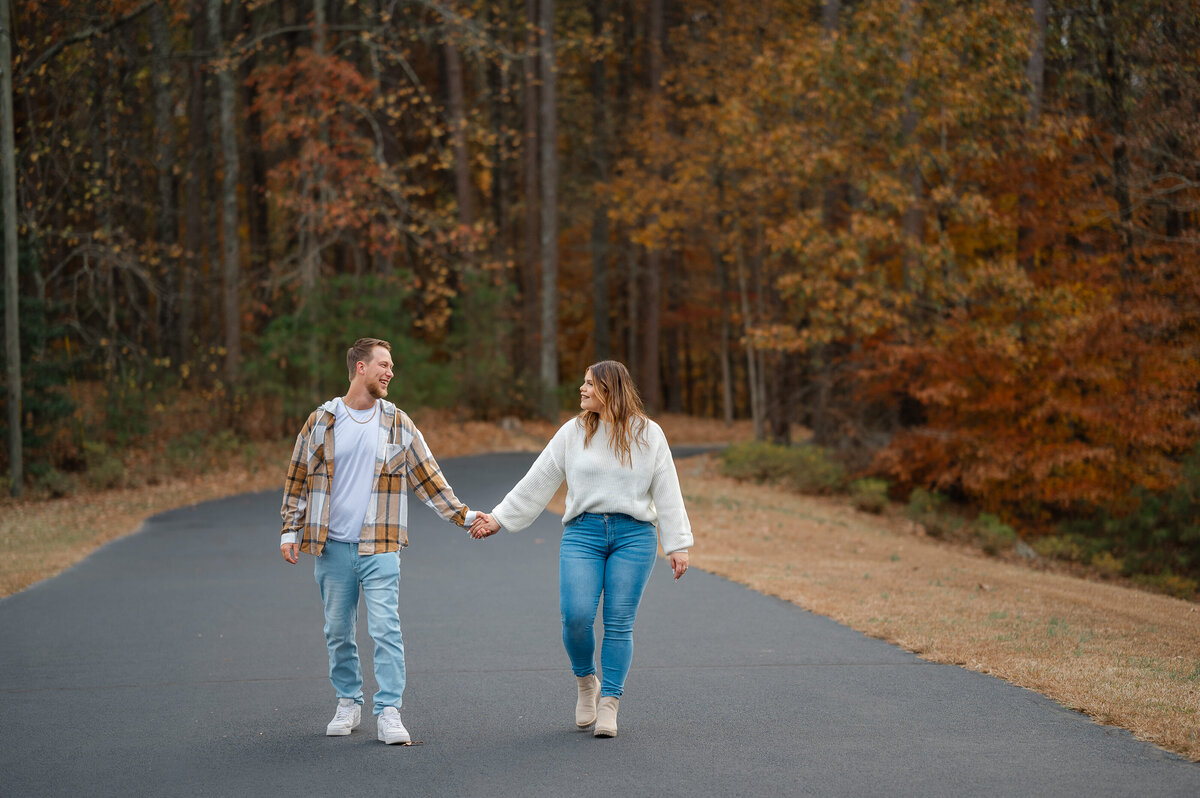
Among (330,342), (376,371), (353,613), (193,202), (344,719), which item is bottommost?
(344,719)

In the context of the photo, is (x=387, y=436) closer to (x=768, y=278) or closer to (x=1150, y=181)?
(x=1150, y=181)

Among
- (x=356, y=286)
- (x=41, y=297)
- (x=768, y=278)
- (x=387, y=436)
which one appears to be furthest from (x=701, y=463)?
(x=387, y=436)

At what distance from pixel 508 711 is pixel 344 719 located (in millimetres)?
999

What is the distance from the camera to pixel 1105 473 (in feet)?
60.2

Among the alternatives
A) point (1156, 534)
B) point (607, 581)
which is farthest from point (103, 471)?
point (1156, 534)

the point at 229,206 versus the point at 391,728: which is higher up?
the point at 229,206

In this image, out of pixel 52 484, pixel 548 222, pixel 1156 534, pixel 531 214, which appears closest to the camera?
pixel 1156 534

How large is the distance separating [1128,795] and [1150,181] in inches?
568

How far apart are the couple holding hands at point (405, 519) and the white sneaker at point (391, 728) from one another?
39mm

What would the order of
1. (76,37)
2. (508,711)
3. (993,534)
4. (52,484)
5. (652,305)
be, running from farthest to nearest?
(652,305) < (76,37) < (52,484) < (993,534) < (508,711)

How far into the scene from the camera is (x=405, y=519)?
6.10 m

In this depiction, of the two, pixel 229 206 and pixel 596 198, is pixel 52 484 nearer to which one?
pixel 229 206

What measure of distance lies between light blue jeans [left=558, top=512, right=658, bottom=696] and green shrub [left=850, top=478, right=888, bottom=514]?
15248 millimetres

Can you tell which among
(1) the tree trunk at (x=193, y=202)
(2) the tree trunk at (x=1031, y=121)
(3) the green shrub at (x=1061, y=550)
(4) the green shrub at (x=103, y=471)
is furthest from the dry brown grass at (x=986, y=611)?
(1) the tree trunk at (x=193, y=202)
